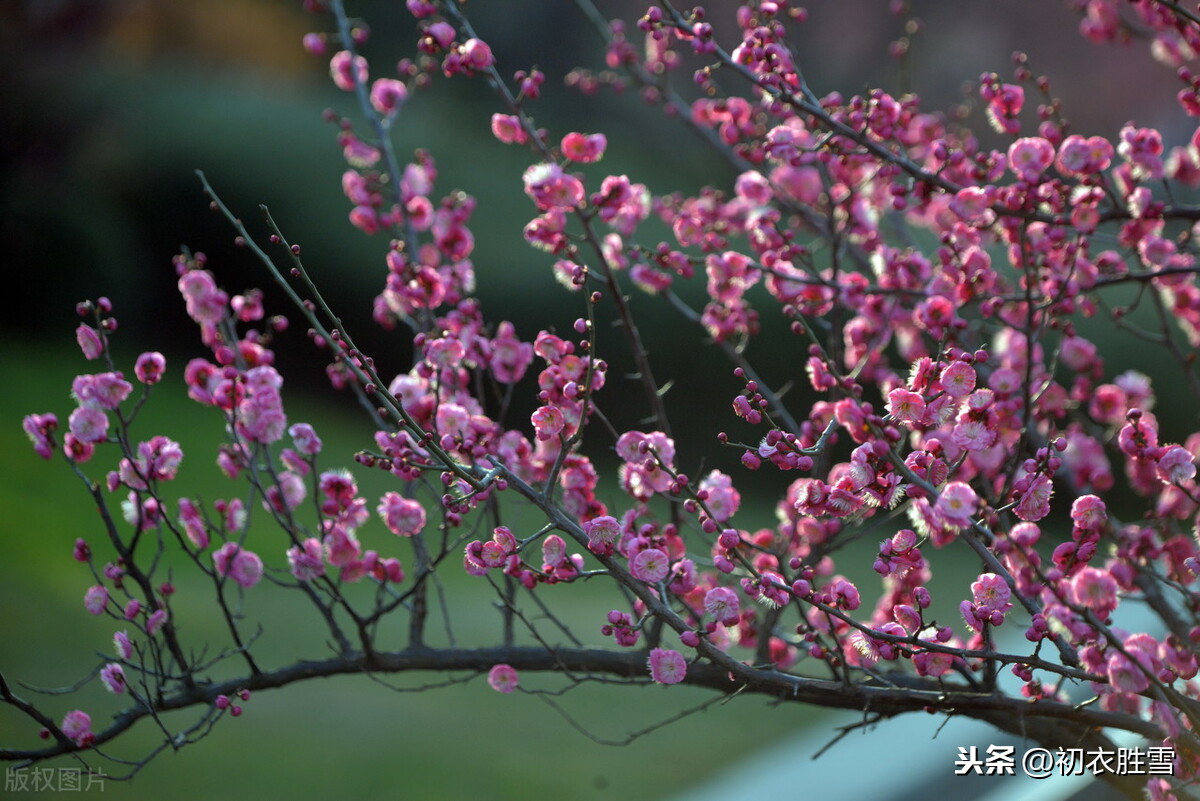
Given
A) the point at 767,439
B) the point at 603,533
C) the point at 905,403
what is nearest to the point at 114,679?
the point at 603,533

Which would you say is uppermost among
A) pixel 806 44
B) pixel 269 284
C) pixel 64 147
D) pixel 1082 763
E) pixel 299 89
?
pixel 806 44

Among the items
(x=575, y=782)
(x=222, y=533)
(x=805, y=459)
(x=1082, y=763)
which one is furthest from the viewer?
(x=575, y=782)

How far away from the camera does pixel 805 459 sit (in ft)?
3.25

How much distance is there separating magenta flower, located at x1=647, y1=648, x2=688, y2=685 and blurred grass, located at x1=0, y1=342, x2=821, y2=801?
1.96 m

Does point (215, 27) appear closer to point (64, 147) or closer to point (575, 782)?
point (64, 147)

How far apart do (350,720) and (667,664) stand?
2349 mm

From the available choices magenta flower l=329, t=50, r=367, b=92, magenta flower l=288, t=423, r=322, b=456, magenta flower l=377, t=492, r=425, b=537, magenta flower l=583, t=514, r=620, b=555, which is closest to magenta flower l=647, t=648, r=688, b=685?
magenta flower l=583, t=514, r=620, b=555

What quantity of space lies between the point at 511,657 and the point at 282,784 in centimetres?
186

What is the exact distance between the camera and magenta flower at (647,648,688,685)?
1023 millimetres

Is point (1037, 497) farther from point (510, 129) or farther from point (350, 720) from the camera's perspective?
point (350, 720)

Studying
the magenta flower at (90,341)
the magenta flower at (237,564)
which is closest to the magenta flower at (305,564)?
the magenta flower at (237,564)

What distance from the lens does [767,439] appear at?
968 millimetres

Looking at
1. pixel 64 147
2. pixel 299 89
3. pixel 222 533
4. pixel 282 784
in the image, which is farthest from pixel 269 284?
pixel 222 533

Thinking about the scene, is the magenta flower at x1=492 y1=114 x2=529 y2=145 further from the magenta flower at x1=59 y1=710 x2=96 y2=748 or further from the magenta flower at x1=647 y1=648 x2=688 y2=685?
the magenta flower at x1=59 y1=710 x2=96 y2=748
